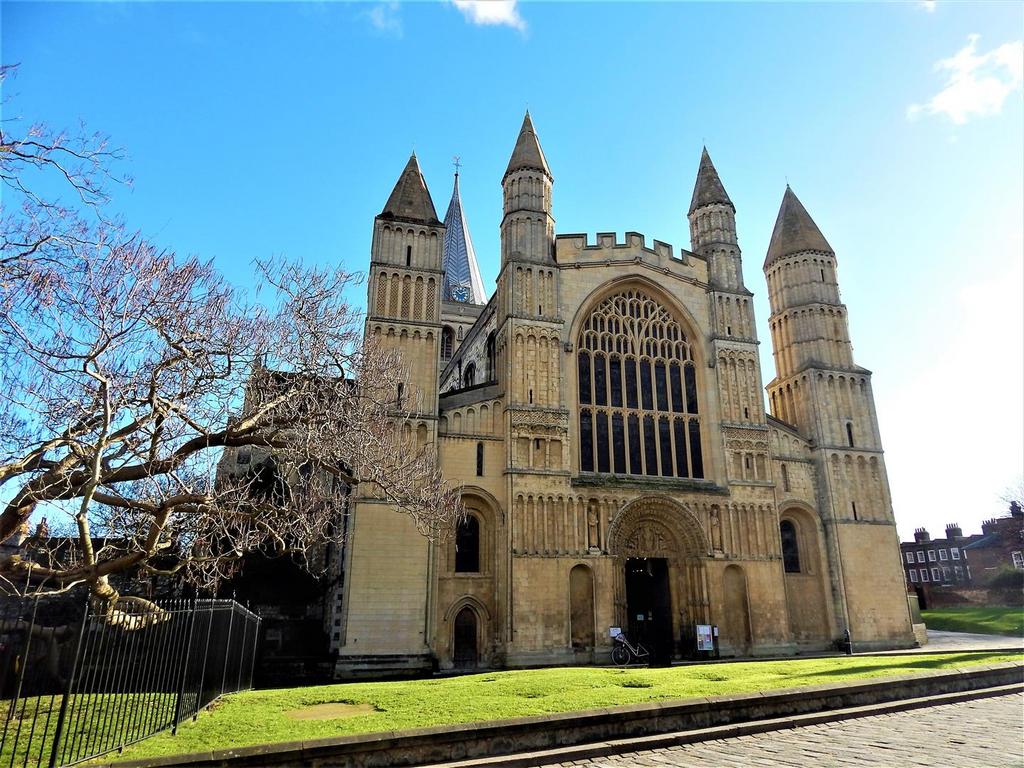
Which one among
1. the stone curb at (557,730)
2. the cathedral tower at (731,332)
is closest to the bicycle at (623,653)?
the cathedral tower at (731,332)

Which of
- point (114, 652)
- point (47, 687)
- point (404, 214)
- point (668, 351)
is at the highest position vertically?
point (404, 214)

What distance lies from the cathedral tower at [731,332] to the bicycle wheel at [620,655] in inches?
331

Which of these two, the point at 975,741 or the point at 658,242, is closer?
the point at 975,741

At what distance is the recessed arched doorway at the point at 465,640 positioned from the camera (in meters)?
22.4

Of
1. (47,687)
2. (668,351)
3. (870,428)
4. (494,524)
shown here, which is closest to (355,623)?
(494,524)

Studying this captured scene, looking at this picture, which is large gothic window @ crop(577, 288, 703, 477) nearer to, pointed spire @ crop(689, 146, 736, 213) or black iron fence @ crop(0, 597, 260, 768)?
pointed spire @ crop(689, 146, 736, 213)

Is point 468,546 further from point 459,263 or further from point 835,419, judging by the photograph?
point 459,263

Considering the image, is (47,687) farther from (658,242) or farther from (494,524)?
(658,242)

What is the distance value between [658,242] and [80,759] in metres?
27.3

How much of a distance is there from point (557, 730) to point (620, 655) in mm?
14804

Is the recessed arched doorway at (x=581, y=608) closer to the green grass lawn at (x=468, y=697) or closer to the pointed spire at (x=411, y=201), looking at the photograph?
the green grass lawn at (x=468, y=697)

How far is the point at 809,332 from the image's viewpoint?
31.4 m

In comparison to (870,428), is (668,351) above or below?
above

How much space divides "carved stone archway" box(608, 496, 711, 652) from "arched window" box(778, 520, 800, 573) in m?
4.62
